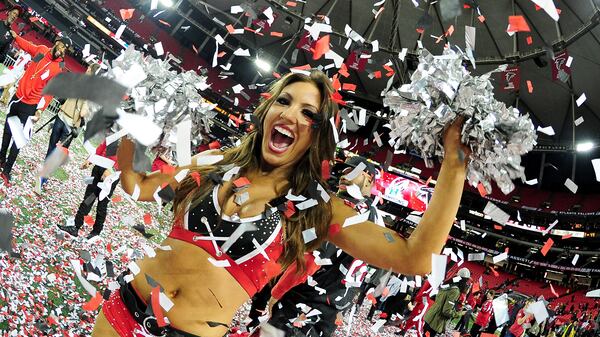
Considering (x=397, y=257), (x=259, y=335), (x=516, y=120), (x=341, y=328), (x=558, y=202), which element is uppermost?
(x=558, y=202)

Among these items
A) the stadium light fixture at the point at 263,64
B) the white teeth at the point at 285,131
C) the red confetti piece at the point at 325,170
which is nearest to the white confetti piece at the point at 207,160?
the white teeth at the point at 285,131

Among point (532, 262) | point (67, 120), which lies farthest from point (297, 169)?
point (532, 262)

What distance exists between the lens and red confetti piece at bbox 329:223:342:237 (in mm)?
Answer: 1740

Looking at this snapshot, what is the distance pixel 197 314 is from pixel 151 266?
8.3 inches

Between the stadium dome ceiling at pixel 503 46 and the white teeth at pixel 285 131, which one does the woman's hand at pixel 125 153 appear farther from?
the stadium dome ceiling at pixel 503 46

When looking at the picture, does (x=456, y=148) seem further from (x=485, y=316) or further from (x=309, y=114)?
(x=485, y=316)

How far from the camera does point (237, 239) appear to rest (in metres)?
1.68

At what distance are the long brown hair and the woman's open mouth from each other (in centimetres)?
8

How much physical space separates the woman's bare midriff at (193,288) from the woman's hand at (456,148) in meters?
0.76

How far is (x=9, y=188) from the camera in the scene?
5172 millimetres

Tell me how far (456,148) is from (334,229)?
0.46 meters

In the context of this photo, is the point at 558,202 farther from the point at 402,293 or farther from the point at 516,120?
the point at 516,120

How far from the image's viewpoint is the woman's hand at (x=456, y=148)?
1600 millimetres

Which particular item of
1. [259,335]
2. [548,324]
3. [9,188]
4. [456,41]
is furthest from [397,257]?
[456,41]
